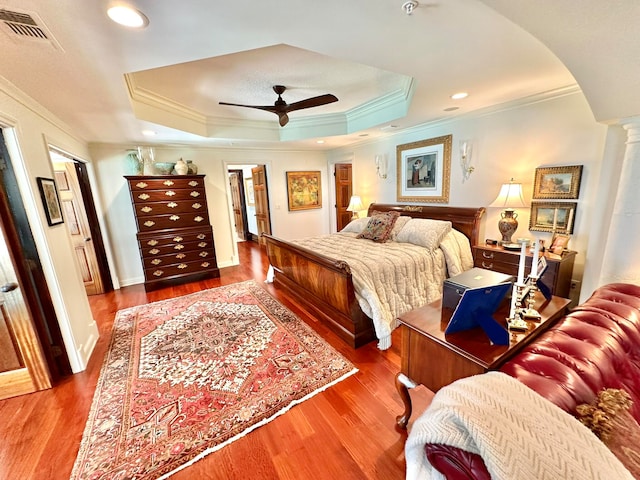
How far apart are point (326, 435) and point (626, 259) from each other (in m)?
2.57

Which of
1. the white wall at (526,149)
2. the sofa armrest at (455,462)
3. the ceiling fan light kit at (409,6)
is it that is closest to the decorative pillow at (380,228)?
the white wall at (526,149)

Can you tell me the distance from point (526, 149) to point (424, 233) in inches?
55.0

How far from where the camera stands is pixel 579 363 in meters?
0.93

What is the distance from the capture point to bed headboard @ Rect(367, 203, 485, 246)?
10.8ft

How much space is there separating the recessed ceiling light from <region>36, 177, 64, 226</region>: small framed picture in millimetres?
1589

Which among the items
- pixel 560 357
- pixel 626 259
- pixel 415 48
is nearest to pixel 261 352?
pixel 560 357

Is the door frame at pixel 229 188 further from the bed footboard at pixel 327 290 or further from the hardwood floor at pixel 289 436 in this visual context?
the hardwood floor at pixel 289 436

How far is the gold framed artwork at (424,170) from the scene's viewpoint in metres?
3.61

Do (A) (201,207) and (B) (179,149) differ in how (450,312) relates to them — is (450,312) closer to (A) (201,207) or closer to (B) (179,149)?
(A) (201,207)

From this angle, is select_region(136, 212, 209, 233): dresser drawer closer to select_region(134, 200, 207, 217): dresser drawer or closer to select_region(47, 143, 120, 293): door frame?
select_region(134, 200, 207, 217): dresser drawer

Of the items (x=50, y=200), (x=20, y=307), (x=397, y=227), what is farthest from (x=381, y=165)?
(x=20, y=307)

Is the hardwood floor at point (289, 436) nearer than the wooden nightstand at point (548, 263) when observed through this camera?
Yes

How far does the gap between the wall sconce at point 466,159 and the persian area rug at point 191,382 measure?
2.82 metres

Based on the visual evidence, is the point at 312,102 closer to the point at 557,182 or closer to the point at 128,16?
the point at 128,16
